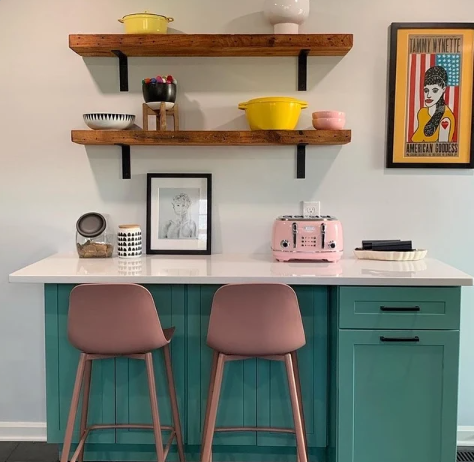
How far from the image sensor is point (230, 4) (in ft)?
8.91

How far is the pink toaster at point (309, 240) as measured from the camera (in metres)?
2.54

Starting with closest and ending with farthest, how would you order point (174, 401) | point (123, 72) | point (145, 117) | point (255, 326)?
point (255, 326), point (174, 401), point (145, 117), point (123, 72)

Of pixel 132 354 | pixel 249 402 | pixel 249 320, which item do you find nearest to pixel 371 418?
pixel 249 402

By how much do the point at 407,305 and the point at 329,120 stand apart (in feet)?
2.88

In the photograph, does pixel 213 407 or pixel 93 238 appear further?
pixel 93 238

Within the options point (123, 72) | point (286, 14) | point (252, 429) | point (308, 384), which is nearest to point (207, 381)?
point (252, 429)

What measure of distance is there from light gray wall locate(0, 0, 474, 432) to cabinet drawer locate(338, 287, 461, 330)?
0.63 m

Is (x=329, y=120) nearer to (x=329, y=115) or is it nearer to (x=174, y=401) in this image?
(x=329, y=115)

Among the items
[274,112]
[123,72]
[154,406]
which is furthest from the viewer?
[123,72]

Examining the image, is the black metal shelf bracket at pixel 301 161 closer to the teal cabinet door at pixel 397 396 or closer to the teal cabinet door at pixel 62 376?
the teal cabinet door at pixel 397 396

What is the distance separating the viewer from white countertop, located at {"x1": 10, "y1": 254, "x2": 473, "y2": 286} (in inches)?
85.6

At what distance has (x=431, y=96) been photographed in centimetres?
272

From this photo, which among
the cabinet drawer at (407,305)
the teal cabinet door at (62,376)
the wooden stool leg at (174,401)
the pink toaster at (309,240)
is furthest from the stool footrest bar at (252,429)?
the pink toaster at (309,240)

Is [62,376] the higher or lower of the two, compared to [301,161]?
lower
